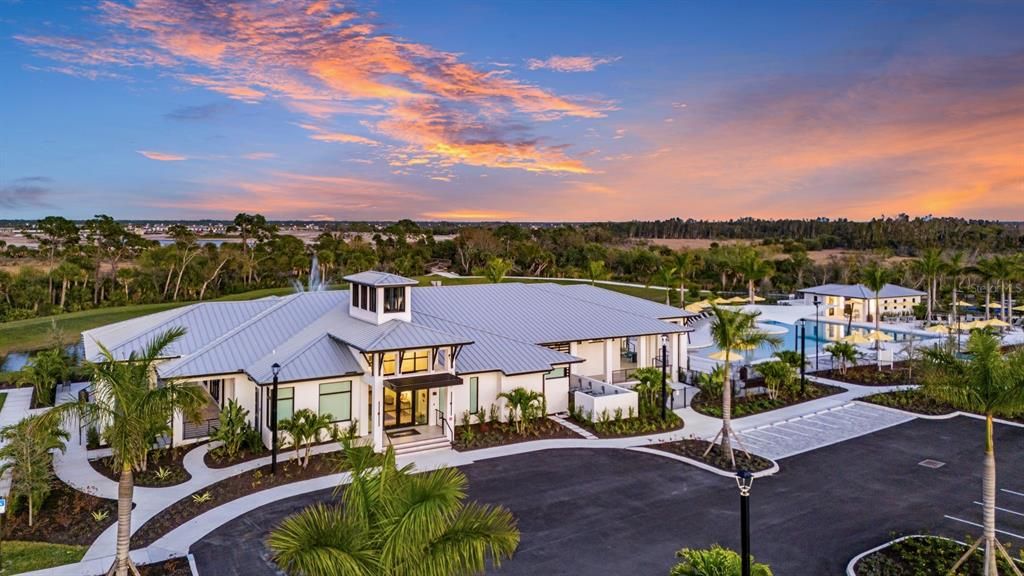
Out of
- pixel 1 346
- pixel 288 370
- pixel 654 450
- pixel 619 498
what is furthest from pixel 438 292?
pixel 1 346

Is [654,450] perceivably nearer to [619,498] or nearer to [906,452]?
[619,498]

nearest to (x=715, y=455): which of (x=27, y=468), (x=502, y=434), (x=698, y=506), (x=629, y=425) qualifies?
(x=629, y=425)

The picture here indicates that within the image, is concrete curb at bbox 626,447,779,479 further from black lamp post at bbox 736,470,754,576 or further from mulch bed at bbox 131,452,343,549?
mulch bed at bbox 131,452,343,549

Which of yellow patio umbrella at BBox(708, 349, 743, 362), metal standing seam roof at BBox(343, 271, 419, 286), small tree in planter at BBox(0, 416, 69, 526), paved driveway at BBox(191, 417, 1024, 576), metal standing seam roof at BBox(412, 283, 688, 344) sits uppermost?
metal standing seam roof at BBox(343, 271, 419, 286)

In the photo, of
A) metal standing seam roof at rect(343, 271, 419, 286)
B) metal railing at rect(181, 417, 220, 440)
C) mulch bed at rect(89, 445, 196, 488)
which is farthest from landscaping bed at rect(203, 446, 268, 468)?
metal standing seam roof at rect(343, 271, 419, 286)

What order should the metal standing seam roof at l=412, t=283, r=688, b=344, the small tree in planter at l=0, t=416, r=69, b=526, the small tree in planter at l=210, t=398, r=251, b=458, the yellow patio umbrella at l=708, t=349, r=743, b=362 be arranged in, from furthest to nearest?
1. the metal standing seam roof at l=412, t=283, r=688, b=344
2. the yellow patio umbrella at l=708, t=349, r=743, b=362
3. the small tree in planter at l=210, t=398, r=251, b=458
4. the small tree in planter at l=0, t=416, r=69, b=526

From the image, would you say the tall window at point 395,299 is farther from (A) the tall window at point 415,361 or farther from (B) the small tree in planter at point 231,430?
(B) the small tree in planter at point 231,430
